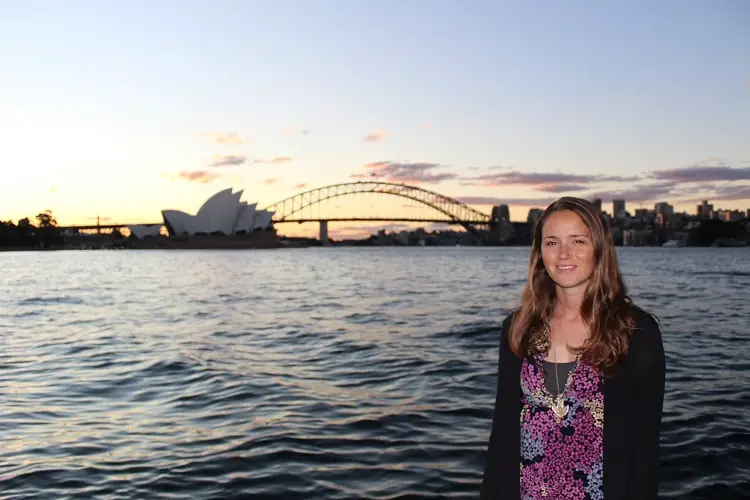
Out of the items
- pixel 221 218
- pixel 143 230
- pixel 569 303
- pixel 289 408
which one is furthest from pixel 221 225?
pixel 569 303

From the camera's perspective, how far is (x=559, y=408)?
94.5 inches

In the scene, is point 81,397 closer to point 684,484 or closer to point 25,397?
point 25,397

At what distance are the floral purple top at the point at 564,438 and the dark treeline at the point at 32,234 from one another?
151m

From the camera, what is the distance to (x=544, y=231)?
8.41 feet

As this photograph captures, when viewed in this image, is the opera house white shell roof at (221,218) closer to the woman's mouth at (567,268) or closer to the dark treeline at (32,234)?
the dark treeline at (32,234)

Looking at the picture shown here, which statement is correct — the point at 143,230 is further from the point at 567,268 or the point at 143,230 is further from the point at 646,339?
the point at 646,339

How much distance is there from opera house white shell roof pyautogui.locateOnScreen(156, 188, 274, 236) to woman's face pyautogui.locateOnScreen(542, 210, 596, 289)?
126 metres

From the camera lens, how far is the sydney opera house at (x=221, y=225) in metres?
131

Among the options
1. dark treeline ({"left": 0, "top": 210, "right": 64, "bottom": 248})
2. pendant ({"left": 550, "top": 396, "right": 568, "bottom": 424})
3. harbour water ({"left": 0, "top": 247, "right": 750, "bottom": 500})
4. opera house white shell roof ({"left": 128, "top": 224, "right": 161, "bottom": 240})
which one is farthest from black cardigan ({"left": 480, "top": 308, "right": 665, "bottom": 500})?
opera house white shell roof ({"left": 128, "top": 224, "right": 161, "bottom": 240})

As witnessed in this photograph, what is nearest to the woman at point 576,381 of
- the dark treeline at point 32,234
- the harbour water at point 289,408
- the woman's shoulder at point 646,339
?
the woman's shoulder at point 646,339

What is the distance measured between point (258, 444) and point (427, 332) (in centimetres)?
951

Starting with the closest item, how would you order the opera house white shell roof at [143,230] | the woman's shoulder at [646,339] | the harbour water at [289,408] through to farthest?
the woman's shoulder at [646,339], the harbour water at [289,408], the opera house white shell roof at [143,230]

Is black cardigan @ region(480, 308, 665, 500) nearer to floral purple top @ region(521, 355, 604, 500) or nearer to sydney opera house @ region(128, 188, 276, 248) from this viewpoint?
floral purple top @ region(521, 355, 604, 500)

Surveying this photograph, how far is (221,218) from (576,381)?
135101 millimetres
